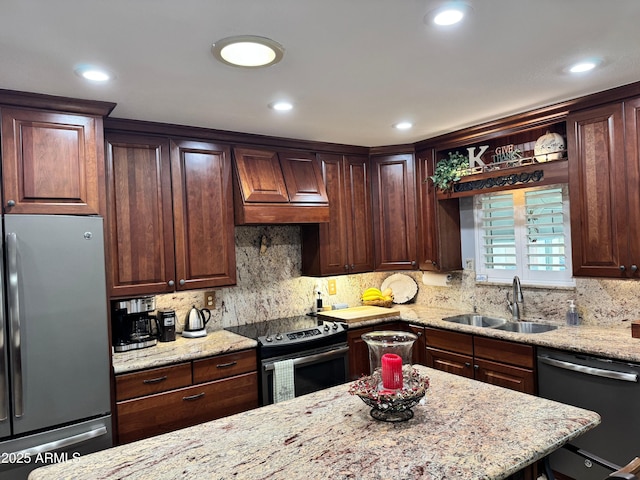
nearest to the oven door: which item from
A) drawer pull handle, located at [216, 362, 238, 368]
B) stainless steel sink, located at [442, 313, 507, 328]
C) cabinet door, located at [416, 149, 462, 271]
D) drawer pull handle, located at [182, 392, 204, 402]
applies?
drawer pull handle, located at [216, 362, 238, 368]

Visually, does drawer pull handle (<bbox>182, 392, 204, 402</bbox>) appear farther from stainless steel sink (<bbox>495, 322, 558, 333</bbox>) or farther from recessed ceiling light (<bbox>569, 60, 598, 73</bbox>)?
recessed ceiling light (<bbox>569, 60, 598, 73</bbox>)

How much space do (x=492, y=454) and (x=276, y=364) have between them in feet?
6.19

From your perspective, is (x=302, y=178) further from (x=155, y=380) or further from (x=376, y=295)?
(x=155, y=380)

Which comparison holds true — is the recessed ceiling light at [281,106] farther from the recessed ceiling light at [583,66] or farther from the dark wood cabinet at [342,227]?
the recessed ceiling light at [583,66]

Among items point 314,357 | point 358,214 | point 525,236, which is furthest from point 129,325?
point 525,236

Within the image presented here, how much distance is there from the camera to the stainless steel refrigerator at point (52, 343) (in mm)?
2170

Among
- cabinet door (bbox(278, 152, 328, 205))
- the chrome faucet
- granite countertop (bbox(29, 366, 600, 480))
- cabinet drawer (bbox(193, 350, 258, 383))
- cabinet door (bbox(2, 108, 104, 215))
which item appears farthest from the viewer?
cabinet door (bbox(278, 152, 328, 205))

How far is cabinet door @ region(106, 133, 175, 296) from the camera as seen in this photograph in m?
2.82

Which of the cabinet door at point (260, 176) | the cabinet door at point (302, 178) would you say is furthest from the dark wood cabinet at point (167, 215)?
the cabinet door at point (302, 178)

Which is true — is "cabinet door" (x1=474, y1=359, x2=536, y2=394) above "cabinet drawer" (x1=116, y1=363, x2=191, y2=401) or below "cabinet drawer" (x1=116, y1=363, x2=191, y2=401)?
below

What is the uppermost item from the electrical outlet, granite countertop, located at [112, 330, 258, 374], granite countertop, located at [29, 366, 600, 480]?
the electrical outlet

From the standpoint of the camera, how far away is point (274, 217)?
3318 mm

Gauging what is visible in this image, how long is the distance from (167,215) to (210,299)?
0.81 meters

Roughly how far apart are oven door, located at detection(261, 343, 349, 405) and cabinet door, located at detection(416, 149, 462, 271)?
1.12 m
